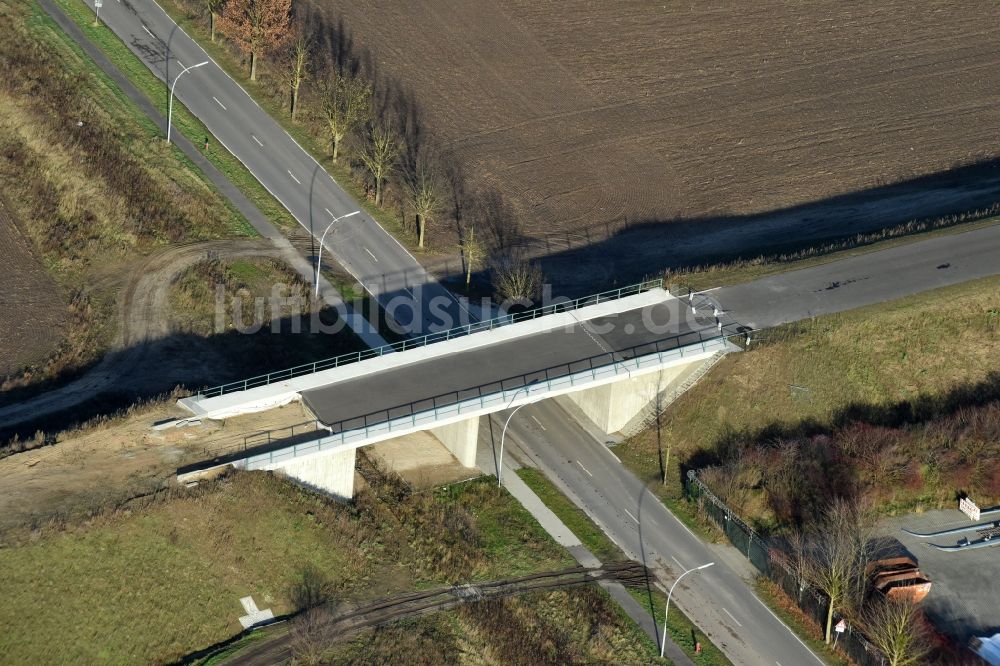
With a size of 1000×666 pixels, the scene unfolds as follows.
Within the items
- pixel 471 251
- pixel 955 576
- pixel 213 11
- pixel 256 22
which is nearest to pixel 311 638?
pixel 955 576

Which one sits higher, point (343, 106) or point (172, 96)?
point (172, 96)

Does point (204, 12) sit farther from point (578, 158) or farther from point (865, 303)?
point (865, 303)

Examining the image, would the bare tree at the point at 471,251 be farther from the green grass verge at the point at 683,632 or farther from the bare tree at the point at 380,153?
the green grass verge at the point at 683,632

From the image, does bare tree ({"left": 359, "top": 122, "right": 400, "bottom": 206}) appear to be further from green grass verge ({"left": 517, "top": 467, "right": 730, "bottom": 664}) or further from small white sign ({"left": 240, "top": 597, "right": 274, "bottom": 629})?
small white sign ({"left": 240, "top": 597, "right": 274, "bottom": 629})

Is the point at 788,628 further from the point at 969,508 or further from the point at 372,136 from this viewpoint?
the point at 372,136

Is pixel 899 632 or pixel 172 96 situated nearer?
pixel 899 632
